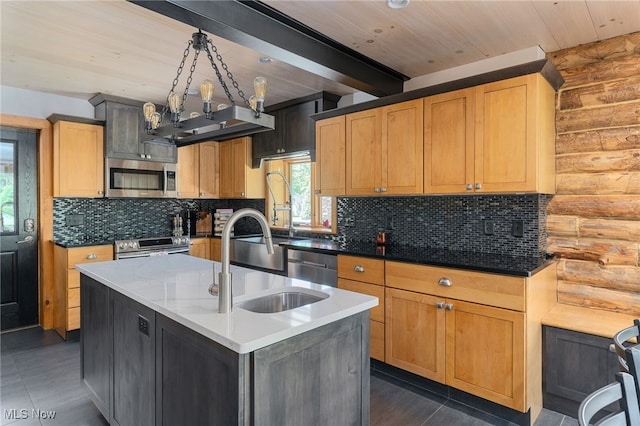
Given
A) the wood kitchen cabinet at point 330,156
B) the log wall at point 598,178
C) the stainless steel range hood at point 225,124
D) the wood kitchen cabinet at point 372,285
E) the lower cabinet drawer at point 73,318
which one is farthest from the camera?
the lower cabinet drawer at point 73,318

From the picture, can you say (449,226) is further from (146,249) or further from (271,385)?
(146,249)

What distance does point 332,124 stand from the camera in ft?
11.3

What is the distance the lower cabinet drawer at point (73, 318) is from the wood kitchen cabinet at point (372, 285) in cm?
268

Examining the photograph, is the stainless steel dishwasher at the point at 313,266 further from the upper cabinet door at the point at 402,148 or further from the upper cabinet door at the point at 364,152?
the upper cabinet door at the point at 402,148

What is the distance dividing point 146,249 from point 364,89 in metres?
2.90

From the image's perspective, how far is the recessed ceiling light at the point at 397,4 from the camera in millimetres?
2031

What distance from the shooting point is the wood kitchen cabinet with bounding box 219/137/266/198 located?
466 cm

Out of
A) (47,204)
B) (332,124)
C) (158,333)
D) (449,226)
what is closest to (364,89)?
(332,124)

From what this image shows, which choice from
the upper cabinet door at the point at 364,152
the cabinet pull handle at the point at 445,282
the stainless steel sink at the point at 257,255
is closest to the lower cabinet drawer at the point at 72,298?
the stainless steel sink at the point at 257,255

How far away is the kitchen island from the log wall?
6.10 ft

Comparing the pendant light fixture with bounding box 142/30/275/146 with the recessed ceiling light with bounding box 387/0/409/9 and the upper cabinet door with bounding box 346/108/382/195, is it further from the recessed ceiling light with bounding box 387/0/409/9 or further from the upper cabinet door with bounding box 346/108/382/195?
the upper cabinet door with bounding box 346/108/382/195

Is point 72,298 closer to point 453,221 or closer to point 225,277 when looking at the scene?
point 225,277

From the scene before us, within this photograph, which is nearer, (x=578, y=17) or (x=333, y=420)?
(x=333, y=420)

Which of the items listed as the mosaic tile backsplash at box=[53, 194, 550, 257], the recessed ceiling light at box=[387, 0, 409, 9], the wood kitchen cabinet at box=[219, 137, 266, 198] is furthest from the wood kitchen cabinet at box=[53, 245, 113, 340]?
the recessed ceiling light at box=[387, 0, 409, 9]
